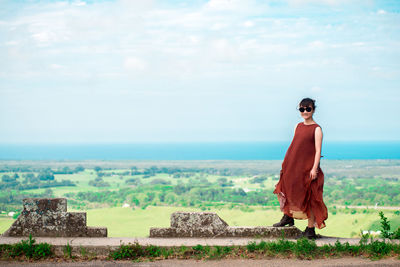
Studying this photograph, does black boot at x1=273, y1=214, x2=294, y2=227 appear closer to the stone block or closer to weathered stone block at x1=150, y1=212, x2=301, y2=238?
weathered stone block at x1=150, y1=212, x2=301, y2=238

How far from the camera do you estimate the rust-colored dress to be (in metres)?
9.09

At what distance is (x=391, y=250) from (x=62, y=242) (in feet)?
20.7

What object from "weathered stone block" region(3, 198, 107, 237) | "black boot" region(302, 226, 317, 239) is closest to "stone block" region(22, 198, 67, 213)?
"weathered stone block" region(3, 198, 107, 237)

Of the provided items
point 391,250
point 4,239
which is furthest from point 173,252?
point 391,250

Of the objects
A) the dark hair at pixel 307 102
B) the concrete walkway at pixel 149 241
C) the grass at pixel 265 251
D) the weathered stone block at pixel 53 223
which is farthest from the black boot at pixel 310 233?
the weathered stone block at pixel 53 223

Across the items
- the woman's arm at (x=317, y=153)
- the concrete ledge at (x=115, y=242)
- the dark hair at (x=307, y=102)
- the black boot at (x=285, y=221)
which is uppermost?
the dark hair at (x=307, y=102)

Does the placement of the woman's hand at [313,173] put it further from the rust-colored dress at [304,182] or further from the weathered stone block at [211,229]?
the weathered stone block at [211,229]

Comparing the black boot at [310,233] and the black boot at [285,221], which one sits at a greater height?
the black boot at [285,221]

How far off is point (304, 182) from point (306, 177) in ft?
0.35

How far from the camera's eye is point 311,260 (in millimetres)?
8367

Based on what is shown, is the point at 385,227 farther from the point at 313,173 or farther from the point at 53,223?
the point at 53,223

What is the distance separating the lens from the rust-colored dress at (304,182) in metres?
9.09

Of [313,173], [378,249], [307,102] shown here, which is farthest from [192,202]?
[378,249]

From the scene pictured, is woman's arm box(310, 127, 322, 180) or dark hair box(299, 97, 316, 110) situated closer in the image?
woman's arm box(310, 127, 322, 180)
